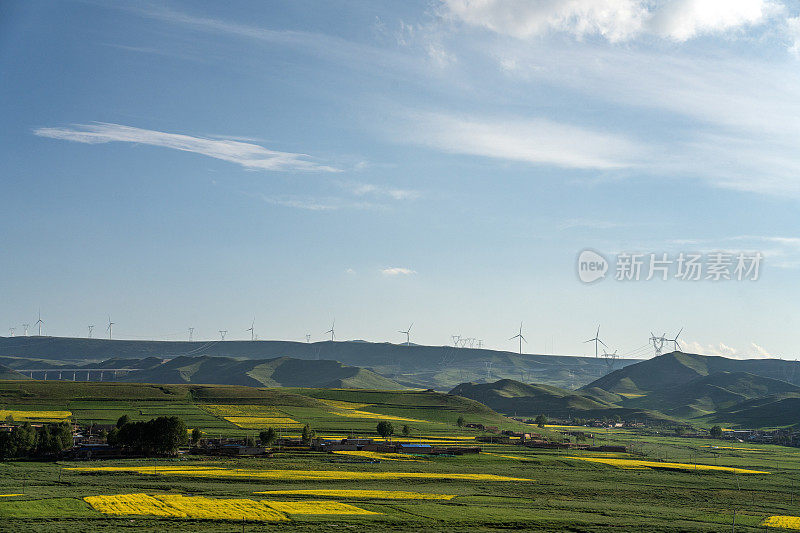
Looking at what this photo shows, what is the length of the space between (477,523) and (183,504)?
3487cm

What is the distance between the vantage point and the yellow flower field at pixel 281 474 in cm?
11694

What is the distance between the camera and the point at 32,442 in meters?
136

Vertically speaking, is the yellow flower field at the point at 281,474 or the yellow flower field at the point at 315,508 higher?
the yellow flower field at the point at 315,508

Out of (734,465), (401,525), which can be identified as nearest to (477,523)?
(401,525)

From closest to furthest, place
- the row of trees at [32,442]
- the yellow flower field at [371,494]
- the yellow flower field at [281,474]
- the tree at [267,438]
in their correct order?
the yellow flower field at [371,494]
the yellow flower field at [281,474]
the row of trees at [32,442]
the tree at [267,438]

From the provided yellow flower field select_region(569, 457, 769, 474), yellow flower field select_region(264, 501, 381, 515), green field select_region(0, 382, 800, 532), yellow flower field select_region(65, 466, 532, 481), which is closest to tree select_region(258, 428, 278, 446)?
green field select_region(0, 382, 800, 532)

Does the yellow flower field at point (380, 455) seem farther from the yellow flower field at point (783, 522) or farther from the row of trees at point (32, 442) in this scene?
the yellow flower field at point (783, 522)

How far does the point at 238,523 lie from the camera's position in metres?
76.4

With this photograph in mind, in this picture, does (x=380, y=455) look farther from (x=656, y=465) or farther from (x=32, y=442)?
(x=32, y=442)

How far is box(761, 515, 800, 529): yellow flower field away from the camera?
93.1 m

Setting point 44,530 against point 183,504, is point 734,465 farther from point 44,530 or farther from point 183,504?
point 44,530

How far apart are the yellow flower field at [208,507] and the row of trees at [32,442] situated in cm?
5298

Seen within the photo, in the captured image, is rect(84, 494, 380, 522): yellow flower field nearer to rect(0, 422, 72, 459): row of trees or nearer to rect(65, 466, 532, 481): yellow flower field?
rect(65, 466, 532, 481): yellow flower field

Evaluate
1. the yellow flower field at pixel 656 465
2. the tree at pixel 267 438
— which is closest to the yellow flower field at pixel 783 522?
the yellow flower field at pixel 656 465
